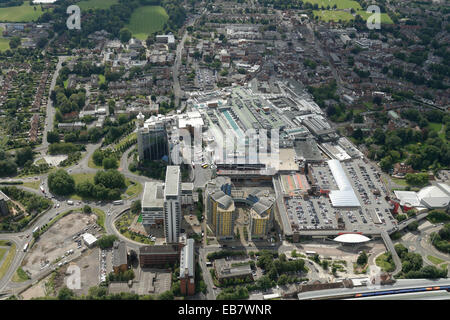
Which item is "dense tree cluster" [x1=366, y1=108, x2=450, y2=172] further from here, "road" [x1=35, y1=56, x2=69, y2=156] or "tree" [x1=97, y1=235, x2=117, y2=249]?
"road" [x1=35, y1=56, x2=69, y2=156]

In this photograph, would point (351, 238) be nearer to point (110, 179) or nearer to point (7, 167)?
point (110, 179)

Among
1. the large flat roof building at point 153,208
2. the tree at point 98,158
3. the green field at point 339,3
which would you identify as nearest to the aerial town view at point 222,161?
the large flat roof building at point 153,208

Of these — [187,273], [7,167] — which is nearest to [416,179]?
[187,273]

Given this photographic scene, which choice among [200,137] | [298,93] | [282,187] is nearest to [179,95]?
[200,137]

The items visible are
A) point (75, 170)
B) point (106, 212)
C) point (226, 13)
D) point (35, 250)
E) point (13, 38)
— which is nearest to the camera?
point (35, 250)

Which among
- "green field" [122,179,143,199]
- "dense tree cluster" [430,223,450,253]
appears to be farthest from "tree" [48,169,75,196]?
"dense tree cluster" [430,223,450,253]

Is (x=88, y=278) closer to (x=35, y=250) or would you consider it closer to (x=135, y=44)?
(x=35, y=250)

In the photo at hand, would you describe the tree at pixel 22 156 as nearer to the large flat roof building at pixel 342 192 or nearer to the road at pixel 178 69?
the road at pixel 178 69
